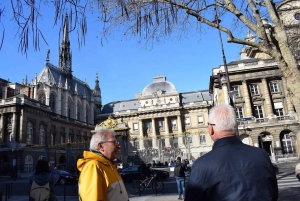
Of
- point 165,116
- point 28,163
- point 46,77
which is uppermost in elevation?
point 46,77

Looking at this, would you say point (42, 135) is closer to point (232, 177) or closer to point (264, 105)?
point (264, 105)

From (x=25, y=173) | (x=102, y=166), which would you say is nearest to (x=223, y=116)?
(x=102, y=166)

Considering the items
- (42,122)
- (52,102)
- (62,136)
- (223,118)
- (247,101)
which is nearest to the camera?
(223,118)

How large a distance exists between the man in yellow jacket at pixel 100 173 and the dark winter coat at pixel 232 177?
88cm

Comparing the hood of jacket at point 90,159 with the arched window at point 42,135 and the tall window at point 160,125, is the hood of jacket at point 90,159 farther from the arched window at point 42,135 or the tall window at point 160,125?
the tall window at point 160,125

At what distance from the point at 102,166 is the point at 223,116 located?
1.35m

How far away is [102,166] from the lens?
101 inches

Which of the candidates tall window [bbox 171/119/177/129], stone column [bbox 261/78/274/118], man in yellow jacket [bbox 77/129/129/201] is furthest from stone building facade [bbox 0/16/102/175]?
stone column [bbox 261/78/274/118]

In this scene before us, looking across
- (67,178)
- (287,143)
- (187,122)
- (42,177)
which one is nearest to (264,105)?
(287,143)

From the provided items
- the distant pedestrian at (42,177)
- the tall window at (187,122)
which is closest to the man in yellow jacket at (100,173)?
the distant pedestrian at (42,177)

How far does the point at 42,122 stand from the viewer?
39.8 m

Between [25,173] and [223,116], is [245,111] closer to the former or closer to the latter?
[25,173]

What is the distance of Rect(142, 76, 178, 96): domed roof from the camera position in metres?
63.0

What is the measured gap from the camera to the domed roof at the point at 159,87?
63037 mm
